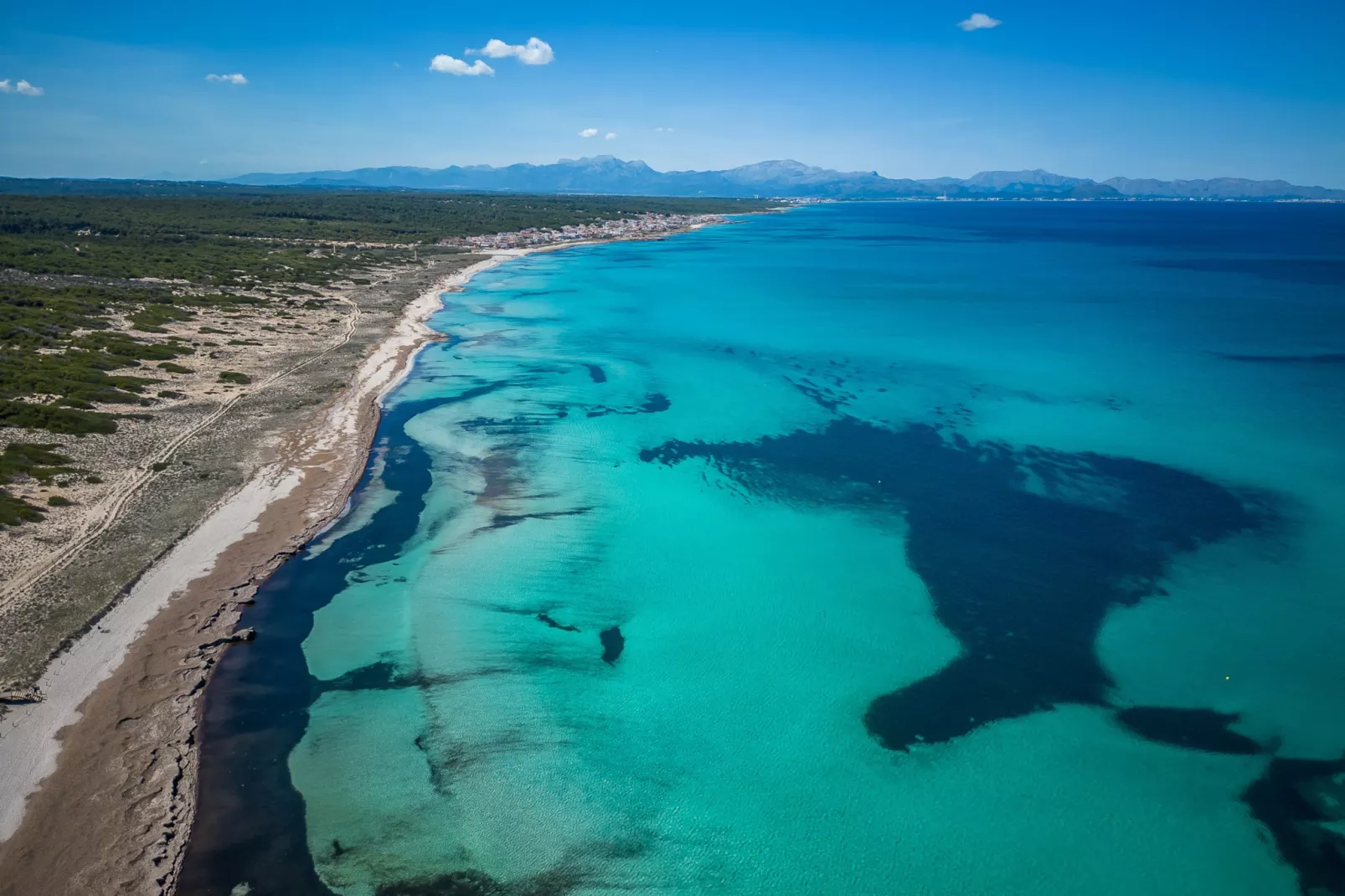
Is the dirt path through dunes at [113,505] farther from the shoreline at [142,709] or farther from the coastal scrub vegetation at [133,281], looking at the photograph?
the shoreline at [142,709]

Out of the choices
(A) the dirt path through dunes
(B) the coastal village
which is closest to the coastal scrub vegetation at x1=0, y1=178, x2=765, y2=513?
(A) the dirt path through dunes

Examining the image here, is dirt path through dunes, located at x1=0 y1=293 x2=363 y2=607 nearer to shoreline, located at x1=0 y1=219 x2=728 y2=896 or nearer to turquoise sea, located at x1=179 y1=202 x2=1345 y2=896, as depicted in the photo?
shoreline, located at x1=0 y1=219 x2=728 y2=896

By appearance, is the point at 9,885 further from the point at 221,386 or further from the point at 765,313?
the point at 765,313

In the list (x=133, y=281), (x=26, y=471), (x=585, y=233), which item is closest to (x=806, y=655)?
(x=26, y=471)

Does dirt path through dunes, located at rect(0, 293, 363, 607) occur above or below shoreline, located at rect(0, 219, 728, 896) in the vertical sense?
above

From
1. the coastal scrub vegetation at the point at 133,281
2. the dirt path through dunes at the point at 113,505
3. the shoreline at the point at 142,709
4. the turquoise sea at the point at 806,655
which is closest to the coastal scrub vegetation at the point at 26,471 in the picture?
the coastal scrub vegetation at the point at 133,281

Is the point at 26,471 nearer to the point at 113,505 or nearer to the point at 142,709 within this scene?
the point at 113,505

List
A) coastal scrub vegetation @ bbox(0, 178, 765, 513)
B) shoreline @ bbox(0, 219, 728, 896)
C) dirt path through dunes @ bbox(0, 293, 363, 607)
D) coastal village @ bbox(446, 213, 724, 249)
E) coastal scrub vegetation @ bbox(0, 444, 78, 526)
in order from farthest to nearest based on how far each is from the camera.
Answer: coastal village @ bbox(446, 213, 724, 249), coastal scrub vegetation @ bbox(0, 178, 765, 513), coastal scrub vegetation @ bbox(0, 444, 78, 526), dirt path through dunes @ bbox(0, 293, 363, 607), shoreline @ bbox(0, 219, 728, 896)
